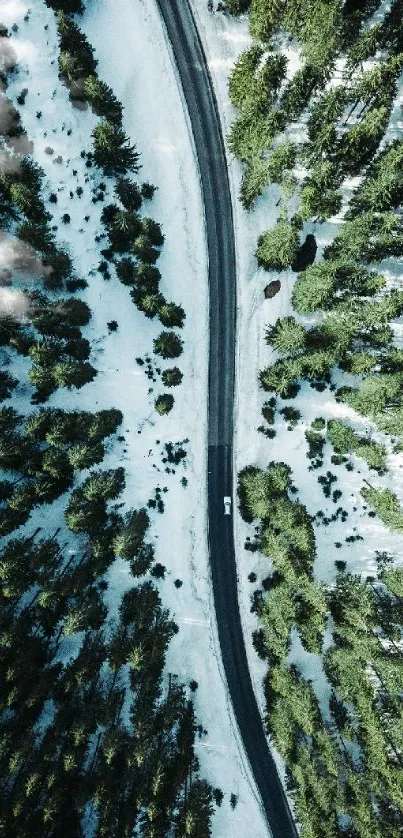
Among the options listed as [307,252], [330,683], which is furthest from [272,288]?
[330,683]

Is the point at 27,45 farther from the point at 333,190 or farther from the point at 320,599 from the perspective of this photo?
the point at 320,599

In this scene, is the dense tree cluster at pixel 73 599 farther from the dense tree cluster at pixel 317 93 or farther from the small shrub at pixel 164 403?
the dense tree cluster at pixel 317 93

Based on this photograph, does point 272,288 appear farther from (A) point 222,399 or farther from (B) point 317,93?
(B) point 317,93

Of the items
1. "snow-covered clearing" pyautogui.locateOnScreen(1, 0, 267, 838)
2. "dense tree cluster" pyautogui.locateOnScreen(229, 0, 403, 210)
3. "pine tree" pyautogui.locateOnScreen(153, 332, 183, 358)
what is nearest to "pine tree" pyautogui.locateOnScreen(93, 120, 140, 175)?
"snow-covered clearing" pyautogui.locateOnScreen(1, 0, 267, 838)

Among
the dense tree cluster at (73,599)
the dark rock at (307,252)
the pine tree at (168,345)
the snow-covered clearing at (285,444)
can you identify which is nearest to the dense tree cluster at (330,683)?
the snow-covered clearing at (285,444)

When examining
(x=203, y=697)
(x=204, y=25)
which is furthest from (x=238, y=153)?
(x=203, y=697)

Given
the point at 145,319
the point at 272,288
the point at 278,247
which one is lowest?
the point at 145,319

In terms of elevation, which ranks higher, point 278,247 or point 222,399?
point 278,247
